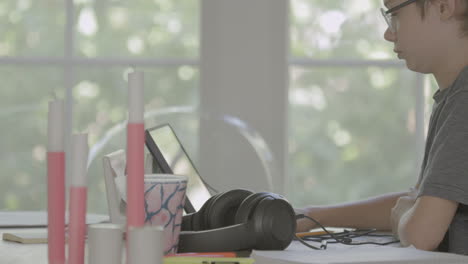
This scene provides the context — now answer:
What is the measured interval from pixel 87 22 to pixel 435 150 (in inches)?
69.3

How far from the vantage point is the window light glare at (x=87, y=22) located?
9.18 ft

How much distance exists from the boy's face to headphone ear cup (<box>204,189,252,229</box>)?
17.6 inches

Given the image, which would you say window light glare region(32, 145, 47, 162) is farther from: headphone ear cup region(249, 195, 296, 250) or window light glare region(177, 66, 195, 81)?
headphone ear cup region(249, 195, 296, 250)

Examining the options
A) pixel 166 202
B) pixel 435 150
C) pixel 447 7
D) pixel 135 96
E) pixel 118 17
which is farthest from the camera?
→ pixel 118 17

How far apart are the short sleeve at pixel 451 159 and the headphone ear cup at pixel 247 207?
301 mm

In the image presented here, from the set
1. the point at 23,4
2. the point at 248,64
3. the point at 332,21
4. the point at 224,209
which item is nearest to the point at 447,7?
the point at 224,209

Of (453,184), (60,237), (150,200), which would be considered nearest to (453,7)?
(453,184)

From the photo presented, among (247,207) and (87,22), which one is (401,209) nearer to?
(247,207)

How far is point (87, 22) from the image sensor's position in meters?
2.80

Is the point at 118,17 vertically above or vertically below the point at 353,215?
above

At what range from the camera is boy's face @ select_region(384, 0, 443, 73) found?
1.42 meters

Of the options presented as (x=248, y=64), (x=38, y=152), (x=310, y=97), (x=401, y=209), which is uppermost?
(x=248, y=64)

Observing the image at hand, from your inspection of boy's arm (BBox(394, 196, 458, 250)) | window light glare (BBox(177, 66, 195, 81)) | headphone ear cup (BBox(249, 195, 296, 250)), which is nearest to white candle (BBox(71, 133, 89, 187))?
headphone ear cup (BBox(249, 195, 296, 250))

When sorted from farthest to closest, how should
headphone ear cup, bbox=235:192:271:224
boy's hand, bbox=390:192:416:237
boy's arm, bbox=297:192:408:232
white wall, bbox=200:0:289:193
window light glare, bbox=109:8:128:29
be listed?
1. window light glare, bbox=109:8:128:29
2. white wall, bbox=200:0:289:193
3. boy's arm, bbox=297:192:408:232
4. boy's hand, bbox=390:192:416:237
5. headphone ear cup, bbox=235:192:271:224
